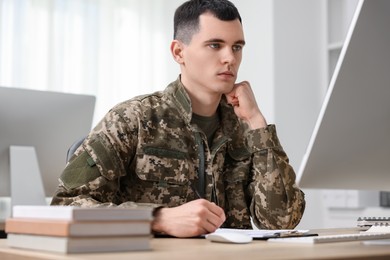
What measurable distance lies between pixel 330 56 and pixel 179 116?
2561 mm

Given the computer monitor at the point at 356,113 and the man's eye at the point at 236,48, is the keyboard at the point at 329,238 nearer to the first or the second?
the computer monitor at the point at 356,113

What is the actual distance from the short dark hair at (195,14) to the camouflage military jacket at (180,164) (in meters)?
0.21

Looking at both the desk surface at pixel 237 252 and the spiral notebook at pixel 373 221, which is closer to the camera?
the desk surface at pixel 237 252

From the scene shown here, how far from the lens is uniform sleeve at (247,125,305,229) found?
6.08ft

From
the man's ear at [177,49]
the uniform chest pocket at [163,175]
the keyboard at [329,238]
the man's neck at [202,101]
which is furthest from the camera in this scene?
the man's ear at [177,49]

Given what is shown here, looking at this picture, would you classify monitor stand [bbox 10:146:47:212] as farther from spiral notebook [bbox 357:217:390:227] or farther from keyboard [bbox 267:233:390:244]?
keyboard [bbox 267:233:390:244]

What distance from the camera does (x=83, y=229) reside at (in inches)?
36.2

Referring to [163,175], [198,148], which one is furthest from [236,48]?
[163,175]

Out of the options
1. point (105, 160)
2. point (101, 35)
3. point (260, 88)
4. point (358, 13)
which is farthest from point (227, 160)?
point (101, 35)

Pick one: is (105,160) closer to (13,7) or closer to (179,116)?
(179,116)

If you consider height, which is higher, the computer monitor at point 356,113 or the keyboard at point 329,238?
the computer monitor at point 356,113

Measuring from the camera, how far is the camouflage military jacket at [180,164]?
1689 mm

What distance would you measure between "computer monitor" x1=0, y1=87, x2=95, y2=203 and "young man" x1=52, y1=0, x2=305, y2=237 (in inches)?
28.4

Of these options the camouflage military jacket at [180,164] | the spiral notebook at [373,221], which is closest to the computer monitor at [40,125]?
the camouflage military jacket at [180,164]
